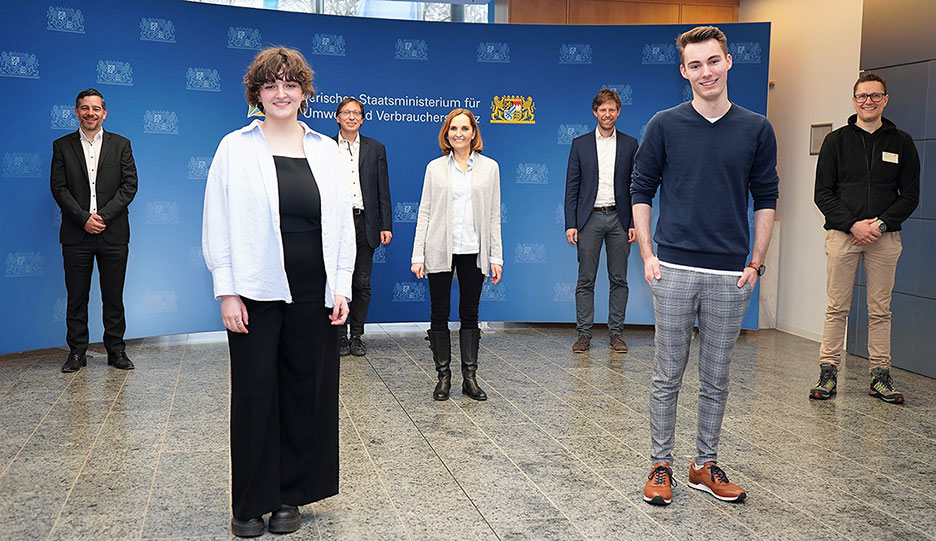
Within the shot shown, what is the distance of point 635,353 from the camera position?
6738 mm

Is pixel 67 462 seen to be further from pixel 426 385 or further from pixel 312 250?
pixel 426 385

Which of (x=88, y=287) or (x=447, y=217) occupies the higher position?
(x=447, y=217)

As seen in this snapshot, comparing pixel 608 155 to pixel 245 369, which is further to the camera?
pixel 608 155

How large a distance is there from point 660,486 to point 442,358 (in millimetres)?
2030

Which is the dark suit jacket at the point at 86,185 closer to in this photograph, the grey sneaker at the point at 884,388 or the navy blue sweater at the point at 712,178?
the navy blue sweater at the point at 712,178

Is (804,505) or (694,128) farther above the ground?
(694,128)

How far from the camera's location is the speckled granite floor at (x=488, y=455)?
Answer: 320cm

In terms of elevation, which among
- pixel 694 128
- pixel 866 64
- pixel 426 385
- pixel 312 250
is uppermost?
pixel 866 64

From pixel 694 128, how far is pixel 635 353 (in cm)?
370

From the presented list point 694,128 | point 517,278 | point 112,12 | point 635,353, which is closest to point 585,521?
point 694,128

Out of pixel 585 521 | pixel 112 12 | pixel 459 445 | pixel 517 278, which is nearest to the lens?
pixel 585 521

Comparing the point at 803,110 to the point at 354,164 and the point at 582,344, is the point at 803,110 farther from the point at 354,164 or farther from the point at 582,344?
the point at 354,164

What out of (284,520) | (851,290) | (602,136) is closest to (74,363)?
(284,520)

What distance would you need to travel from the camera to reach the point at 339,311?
305 centimetres
